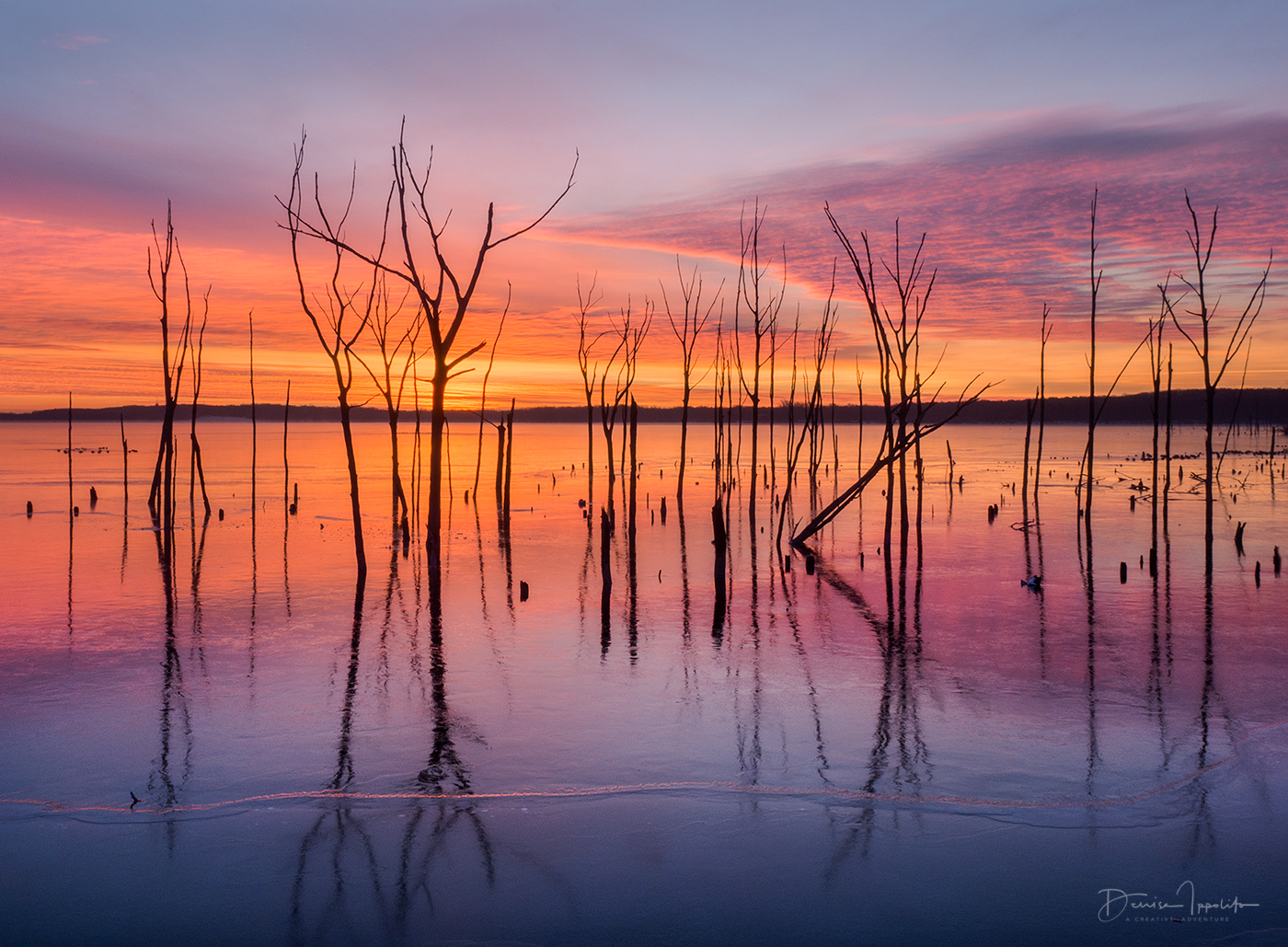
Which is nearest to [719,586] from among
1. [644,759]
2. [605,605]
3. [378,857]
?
[605,605]

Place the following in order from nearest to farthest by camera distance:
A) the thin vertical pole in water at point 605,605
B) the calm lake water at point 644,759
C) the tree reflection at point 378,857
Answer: the tree reflection at point 378,857 < the calm lake water at point 644,759 < the thin vertical pole in water at point 605,605

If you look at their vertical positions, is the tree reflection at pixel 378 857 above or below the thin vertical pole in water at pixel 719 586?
below

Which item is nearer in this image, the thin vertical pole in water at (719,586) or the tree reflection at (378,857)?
the tree reflection at (378,857)

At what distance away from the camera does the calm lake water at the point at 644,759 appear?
4633mm

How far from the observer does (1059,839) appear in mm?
5281

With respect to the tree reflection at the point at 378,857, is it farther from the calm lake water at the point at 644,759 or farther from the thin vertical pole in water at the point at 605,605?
the thin vertical pole in water at the point at 605,605

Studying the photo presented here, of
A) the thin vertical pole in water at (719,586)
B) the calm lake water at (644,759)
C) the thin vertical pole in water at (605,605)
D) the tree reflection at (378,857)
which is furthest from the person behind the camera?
the thin vertical pole in water at (719,586)

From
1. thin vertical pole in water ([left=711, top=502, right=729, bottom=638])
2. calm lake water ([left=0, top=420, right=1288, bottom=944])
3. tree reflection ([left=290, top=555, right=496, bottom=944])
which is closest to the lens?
tree reflection ([left=290, top=555, right=496, bottom=944])

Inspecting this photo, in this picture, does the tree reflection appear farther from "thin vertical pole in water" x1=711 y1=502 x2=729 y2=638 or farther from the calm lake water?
"thin vertical pole in water" x1=711 y1=502 x2=729 y2=638

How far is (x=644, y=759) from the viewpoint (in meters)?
6.61

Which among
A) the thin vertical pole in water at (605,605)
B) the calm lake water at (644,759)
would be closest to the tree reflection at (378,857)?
the calm lake water at (644,759)

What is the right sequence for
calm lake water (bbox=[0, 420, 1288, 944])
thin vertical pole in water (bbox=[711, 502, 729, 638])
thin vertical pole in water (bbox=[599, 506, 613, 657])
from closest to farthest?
calm lake water (bbox=[0, 420, 1288, 944]), thin vertical pole in water (bbox=[599, 506, 613, 657]), thin vertical pole in water (bbox=[711, 502, 729, 638])

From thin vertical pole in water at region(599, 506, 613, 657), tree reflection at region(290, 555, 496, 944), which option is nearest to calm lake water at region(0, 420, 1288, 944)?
tree reflection at region(290, 555, 496, 944)

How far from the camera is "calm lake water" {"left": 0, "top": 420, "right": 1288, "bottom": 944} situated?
4.63 metres
